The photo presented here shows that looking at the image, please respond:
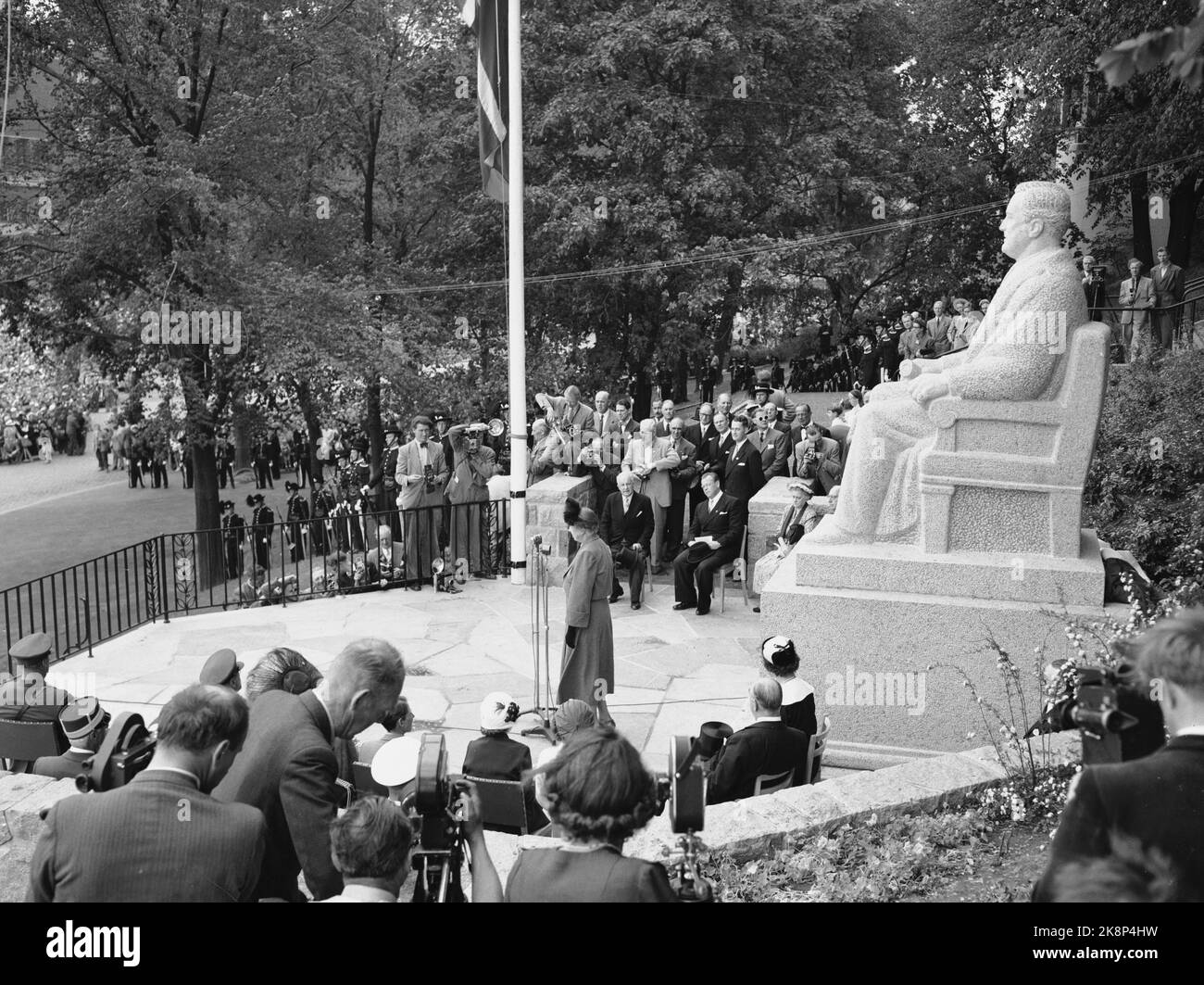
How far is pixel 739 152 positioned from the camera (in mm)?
25703

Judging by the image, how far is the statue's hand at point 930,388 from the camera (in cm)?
862

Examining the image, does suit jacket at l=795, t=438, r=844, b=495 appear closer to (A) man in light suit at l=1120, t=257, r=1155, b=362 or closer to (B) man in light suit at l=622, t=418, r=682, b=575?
(B) man in light suit at l=622, t=418, r=682, b=575

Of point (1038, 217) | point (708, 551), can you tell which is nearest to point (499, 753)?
point (1038, 217)

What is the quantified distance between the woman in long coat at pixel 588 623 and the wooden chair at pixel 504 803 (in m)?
2.58

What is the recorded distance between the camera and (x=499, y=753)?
6332mm

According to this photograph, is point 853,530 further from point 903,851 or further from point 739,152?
point 739,152

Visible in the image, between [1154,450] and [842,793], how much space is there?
8438mm

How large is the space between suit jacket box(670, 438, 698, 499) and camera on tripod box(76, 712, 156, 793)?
10.2 metres

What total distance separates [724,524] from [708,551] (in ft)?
1.17

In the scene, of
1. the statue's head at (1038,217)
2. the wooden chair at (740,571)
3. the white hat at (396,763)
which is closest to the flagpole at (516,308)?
the wooden chair at (740,571)

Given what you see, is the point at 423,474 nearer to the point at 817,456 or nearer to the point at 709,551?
the point at 709,551

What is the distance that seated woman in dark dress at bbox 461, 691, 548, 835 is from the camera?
629cm

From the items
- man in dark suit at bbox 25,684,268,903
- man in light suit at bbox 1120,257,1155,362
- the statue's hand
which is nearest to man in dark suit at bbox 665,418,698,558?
the statue's hand
